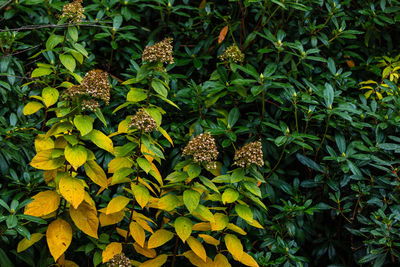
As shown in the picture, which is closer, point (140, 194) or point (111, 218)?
point (140, 194)

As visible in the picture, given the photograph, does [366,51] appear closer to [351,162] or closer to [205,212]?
[351,162]

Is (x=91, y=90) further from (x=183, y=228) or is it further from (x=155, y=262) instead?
(x=155, y=262)

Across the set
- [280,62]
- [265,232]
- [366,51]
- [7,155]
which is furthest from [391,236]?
[7,155]

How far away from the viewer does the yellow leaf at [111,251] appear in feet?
7.48

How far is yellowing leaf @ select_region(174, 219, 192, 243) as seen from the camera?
89.1 inches

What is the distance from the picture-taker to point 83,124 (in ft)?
7.09

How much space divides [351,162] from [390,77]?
0.93 metres

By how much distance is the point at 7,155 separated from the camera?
281 centimetres

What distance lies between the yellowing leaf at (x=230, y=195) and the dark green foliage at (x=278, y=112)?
562 millimetres

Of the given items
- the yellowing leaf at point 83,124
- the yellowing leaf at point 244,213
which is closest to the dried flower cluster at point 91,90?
the yellowing leaf at point 83,124

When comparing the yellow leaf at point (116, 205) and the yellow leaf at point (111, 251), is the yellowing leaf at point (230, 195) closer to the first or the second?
the yellow leaf at point (116, 205)

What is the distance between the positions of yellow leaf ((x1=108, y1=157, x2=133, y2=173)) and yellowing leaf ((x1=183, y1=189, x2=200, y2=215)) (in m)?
0.35

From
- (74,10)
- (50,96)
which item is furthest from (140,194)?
(74,10)

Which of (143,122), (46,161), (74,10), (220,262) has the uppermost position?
(74,10)
